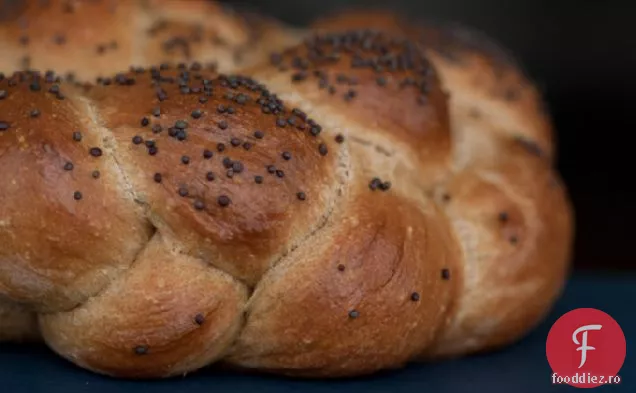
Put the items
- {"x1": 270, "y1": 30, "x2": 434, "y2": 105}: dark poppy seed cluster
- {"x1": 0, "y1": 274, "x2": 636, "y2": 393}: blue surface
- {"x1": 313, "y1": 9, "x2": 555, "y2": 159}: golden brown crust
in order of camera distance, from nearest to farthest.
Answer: {"x1": 0, "y1": 274, "x2": 636, "y2": 393}: blue surface, {"x1": 270, "y1": 30, "x2": 434, "y2": 105}: dark poppy seed cluster, {"x1": 313, "y1": 9, "x2": 555, "y2": 159}: golden brown crust

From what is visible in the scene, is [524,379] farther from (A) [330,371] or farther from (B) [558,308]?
(B) [558,308]

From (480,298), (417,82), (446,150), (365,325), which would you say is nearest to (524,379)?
(480,298)

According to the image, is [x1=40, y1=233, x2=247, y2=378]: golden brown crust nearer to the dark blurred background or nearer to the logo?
the logo

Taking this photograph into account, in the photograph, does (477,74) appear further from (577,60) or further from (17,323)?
(577,60)

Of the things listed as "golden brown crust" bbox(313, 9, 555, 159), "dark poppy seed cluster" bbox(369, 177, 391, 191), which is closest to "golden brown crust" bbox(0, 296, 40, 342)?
"dark poppy seed cluster" bbox(369, 177, 391, 191)

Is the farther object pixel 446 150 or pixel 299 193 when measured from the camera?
pixel 446 150

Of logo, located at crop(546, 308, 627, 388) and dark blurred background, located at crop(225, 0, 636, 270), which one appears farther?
dark blurred background, located at crop(225, 0, 636, 270)
